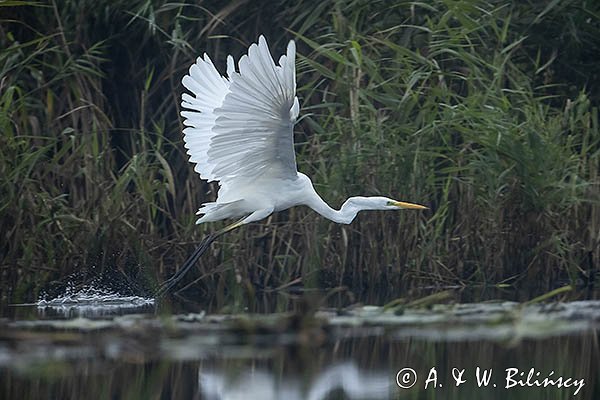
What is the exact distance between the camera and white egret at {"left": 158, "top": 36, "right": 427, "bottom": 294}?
657 cm

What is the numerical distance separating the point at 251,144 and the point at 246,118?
14.8 inches

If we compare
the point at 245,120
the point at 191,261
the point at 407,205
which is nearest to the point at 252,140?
the point at 245,120

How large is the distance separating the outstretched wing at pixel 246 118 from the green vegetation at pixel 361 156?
39cm

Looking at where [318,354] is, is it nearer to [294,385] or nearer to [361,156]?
[294,385]

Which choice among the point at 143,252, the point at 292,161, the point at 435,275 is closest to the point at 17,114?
the point at 143,252

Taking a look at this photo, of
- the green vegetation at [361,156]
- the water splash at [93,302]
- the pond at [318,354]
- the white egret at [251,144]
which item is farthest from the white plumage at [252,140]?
the pond at [318,354]

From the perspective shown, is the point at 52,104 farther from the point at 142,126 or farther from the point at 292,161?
the point at 292,161

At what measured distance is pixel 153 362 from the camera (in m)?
5.77

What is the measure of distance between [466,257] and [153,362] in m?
2.71

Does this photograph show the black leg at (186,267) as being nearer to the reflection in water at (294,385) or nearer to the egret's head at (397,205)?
the egret's head at (397,205)

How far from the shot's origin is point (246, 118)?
269 inches

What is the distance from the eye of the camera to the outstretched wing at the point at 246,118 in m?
6.49

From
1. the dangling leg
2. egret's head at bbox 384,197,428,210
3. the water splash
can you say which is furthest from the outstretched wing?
the water splash

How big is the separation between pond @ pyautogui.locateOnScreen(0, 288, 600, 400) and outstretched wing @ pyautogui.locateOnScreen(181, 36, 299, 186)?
1090 mm
